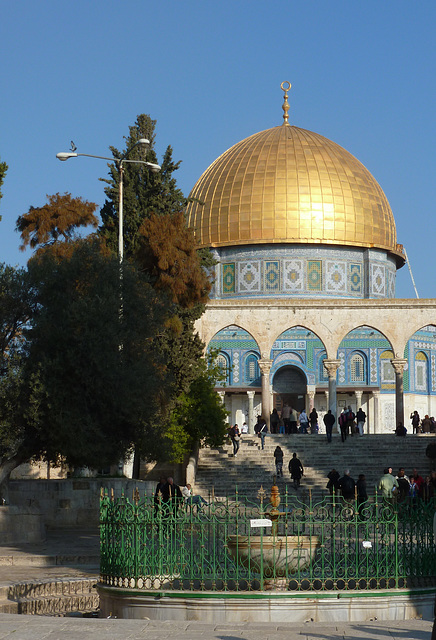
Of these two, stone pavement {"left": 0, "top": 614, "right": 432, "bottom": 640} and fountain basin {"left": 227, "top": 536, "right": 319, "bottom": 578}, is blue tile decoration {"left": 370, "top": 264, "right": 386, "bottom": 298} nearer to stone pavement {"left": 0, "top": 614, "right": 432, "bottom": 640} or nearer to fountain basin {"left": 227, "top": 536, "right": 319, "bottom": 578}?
fountain basin {"left": 227, "top": 536, "right": 319, "bottom": 578}

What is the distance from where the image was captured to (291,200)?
132 ft

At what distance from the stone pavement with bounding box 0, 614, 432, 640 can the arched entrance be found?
32122mm

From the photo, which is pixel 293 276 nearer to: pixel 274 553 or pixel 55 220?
pixel 55 220

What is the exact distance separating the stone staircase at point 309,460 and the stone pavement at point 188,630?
41.8 feet

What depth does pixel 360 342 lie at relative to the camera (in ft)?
133

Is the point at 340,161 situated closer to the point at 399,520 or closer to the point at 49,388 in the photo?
the point at 49,388

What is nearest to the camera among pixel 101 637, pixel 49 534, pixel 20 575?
pixel 101 637

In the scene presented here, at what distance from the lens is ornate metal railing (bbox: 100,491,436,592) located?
8.70 metres

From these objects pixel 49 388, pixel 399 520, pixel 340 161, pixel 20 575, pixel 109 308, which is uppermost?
pixel 340 161

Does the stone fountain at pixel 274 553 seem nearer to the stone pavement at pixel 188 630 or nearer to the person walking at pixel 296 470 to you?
the stone pavement at pixel 188 630

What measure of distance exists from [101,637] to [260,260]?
33.2 meters

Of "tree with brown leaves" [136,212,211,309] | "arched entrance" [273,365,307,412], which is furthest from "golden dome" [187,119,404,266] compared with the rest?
"tree with brown leaves" [136,212,211,309]

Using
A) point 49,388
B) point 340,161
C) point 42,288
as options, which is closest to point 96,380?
point 49,388

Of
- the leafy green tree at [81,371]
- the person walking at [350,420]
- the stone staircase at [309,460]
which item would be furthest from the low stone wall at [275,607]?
the person walking at [350,420]
